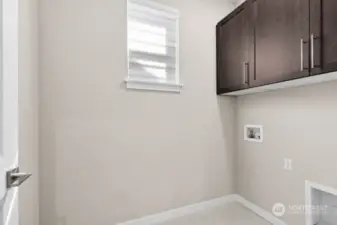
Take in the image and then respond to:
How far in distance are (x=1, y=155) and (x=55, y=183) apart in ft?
5.21

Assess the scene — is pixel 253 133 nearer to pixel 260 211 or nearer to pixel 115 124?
pixel 260 211

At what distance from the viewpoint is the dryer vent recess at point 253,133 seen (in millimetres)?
2770

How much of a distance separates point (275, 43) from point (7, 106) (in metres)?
2.24

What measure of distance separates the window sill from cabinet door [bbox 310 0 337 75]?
1.51 m

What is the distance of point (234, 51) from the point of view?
2.71m

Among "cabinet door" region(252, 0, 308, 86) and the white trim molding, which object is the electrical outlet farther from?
the white trim molding

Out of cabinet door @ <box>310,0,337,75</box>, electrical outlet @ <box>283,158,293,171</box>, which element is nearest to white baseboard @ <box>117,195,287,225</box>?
electrical outlet @ <box>283,158,293,171</box>

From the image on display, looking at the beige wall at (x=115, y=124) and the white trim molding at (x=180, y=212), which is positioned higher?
the beige wall at (x=115, y=124)

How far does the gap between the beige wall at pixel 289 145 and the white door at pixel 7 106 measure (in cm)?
243

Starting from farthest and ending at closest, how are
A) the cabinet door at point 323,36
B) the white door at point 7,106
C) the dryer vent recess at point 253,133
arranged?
the dryer vent recess at point 253,133, the cabinet door at point 323,36, the white door at point 7,106

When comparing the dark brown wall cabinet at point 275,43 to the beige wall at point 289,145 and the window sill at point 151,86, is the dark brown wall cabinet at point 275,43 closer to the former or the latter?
the beige wall at point 289,145

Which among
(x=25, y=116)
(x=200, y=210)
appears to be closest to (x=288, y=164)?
(x=200, y=210)

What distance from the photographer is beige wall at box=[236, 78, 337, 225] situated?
2.01 meters
